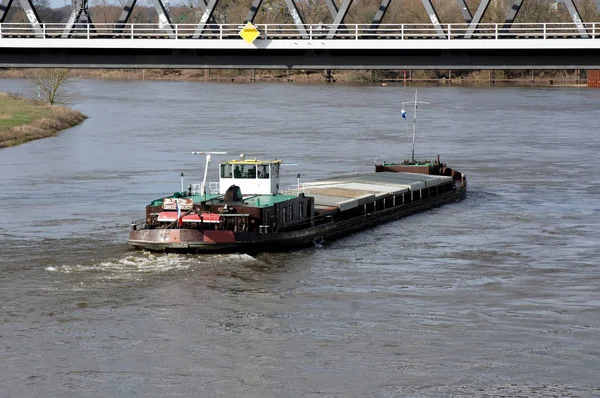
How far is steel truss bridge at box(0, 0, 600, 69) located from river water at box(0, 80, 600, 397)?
7.31m

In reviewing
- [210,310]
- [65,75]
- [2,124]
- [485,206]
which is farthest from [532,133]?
[210,310]

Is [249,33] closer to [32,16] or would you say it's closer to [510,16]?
[32,16]

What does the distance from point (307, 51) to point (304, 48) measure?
1663 millimetres

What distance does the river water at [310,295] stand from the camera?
30484 mm

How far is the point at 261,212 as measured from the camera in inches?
1896

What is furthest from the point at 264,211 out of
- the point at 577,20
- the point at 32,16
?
the point at 577,20

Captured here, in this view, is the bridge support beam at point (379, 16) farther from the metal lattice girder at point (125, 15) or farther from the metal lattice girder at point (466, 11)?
the metal lattice girder at point (125, 15)

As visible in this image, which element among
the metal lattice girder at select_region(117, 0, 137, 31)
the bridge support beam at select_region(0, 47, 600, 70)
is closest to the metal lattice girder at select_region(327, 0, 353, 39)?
the bridge support beam at select_region(0, 47, 600, 70)

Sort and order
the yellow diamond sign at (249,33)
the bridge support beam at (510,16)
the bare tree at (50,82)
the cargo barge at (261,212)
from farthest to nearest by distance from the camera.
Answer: the bare tree at (50,82) → the cargo barge at (261,212) → the bridge support beam at (510,16) → the yellow diamond sign at (249,33)

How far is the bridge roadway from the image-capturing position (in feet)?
141

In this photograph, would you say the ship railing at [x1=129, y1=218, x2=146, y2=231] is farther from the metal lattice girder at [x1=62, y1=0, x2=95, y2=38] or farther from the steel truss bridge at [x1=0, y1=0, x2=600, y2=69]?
the metal lattice girder at [x1=62, y1=0, x2=95, y2=38]

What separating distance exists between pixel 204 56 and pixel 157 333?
47.1 ft

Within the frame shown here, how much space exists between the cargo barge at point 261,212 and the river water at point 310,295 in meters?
0.86

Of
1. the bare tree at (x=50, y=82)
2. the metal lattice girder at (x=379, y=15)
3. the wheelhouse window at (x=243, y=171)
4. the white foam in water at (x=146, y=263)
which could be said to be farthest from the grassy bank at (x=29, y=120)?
the metal lattice girder at (x=379, y=15)
